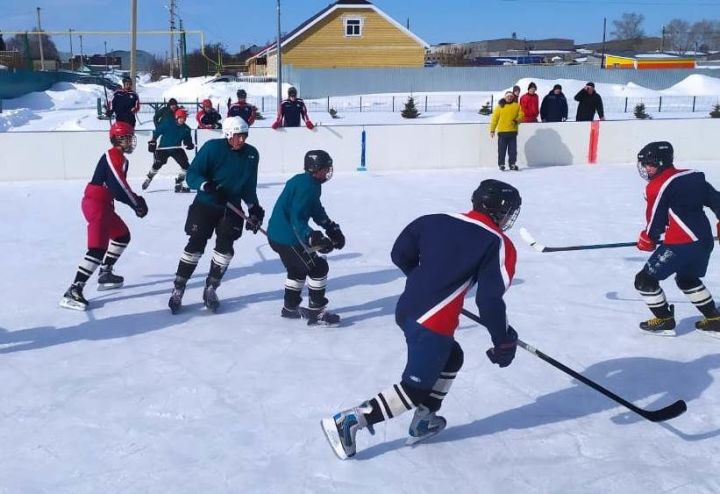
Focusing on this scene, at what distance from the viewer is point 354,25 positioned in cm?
4069

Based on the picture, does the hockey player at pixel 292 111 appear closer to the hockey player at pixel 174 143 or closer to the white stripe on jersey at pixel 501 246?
the hockey player at pixel 174 143

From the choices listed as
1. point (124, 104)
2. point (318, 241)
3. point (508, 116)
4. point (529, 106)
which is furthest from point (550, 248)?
point (124, 104)

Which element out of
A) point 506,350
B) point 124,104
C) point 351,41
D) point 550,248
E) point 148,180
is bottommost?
point 148,180

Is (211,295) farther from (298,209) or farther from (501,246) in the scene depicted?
(501,246)

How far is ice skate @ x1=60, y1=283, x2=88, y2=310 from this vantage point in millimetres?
5332

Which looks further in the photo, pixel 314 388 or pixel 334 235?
pixel 334 235

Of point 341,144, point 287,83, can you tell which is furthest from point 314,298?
point 287,83

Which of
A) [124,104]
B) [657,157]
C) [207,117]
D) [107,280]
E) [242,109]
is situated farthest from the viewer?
[124,104]

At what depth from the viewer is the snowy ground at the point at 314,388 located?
10.3 ft

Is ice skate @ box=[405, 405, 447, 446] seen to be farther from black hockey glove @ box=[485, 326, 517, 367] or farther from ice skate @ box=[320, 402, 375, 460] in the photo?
black hockey glove @ box=[485, 326, 517, 367]

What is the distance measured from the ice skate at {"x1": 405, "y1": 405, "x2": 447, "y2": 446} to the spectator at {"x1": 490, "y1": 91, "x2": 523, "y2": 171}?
9.50 m

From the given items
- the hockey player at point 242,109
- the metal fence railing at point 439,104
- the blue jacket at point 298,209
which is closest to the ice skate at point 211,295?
the blue jacket at point 298,209

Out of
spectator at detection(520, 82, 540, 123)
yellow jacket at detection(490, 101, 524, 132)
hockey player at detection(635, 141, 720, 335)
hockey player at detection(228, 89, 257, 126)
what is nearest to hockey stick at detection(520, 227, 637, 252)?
hockey player at detection(635, 141, 720, 335)

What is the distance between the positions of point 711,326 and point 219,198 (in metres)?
3.30
